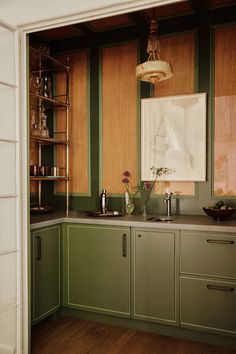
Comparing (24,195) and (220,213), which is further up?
(24,195)

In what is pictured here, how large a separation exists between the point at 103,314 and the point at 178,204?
1.23 metres

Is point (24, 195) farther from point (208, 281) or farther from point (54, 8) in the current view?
point (208, 281)

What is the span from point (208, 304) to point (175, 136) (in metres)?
1.55

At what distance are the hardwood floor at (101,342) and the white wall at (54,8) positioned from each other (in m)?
2.41

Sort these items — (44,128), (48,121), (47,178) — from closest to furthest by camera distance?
(47,178)
(44,128)
(48,121)

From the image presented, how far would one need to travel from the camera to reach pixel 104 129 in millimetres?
3855

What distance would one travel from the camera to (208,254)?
285 centimetres

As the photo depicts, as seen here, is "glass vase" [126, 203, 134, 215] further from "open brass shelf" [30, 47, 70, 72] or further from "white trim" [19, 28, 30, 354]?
"open brass shelf" [30, 47, 70, 72]

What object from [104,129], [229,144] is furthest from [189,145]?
[104,129]

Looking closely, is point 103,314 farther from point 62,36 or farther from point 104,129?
point 62,36

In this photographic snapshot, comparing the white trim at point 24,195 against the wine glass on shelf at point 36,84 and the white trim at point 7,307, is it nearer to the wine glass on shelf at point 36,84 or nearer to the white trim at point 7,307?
the white trim at point 7,307

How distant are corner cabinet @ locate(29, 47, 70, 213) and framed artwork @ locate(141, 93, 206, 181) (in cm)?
86

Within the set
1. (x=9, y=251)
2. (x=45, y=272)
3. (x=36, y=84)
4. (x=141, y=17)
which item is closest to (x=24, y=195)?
(x=9, y=251)

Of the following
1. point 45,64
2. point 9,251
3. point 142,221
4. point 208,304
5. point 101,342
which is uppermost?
point 45,64
